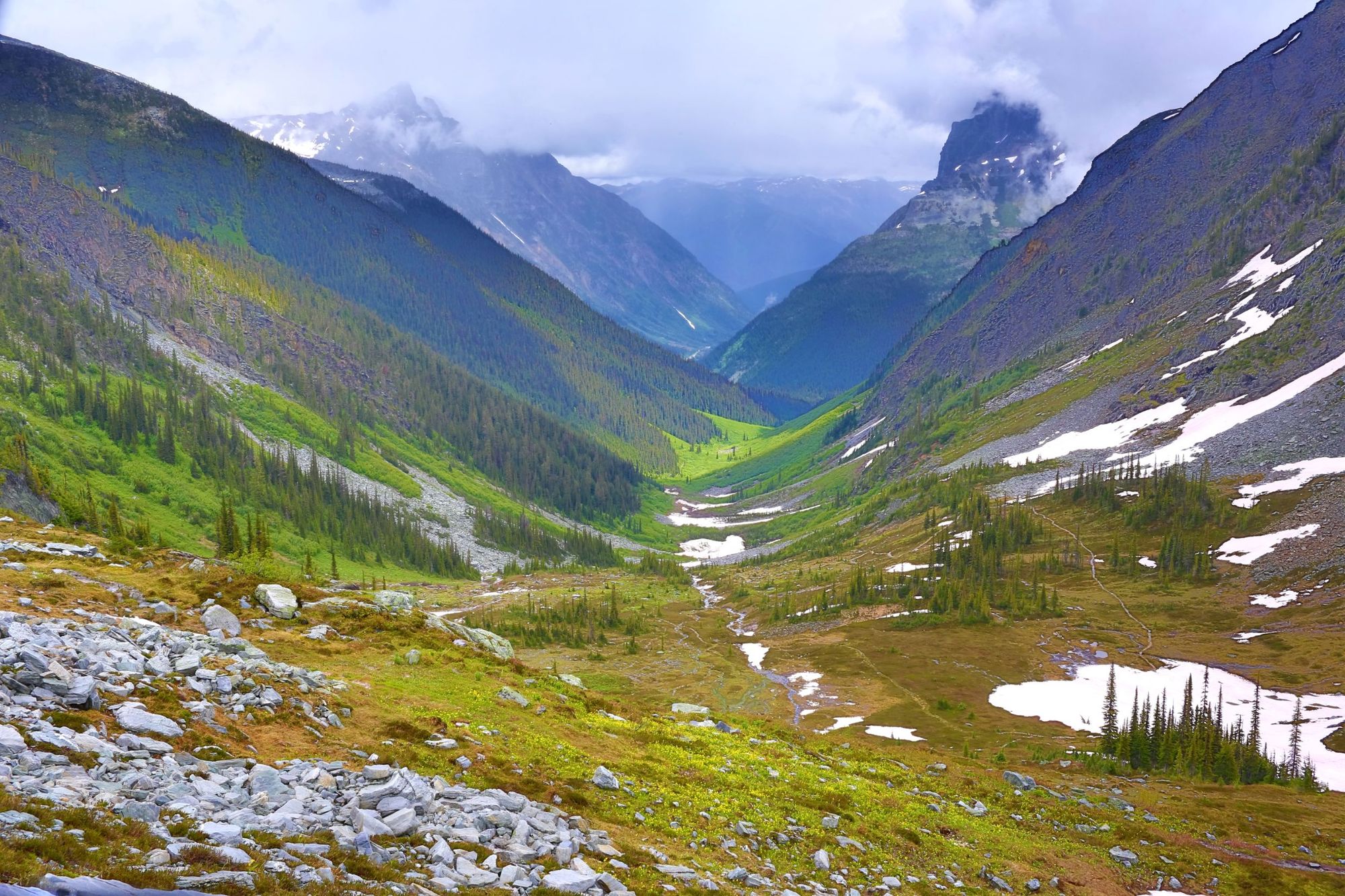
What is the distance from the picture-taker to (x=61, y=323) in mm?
172375

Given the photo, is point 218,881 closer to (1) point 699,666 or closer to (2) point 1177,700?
(2) point 1177,700

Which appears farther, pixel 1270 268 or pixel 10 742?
pixel 1270 268

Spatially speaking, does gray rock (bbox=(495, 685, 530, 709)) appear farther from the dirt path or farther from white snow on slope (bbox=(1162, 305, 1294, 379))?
white snow on slope (bbox=(1162, 305, 1294, 379))

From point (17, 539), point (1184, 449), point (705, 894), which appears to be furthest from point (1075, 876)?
point (1184, 449)

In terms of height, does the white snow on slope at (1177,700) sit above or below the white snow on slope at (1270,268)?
below

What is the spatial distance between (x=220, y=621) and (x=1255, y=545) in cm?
13911

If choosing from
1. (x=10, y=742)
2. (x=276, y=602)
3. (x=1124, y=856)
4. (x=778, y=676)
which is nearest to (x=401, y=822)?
(x=10, y=742)

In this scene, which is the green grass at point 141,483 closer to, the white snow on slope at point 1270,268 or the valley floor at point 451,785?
the valley floor at point 451,785

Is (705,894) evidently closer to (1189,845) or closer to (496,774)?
(496,774)

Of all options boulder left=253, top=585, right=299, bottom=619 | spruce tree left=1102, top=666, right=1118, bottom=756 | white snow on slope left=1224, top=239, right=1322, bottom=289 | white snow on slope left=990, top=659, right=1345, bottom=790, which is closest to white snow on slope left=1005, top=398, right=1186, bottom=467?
white snow on slope left=1224, top=239, right=1322, bottom=289

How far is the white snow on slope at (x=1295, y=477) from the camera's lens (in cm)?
12594

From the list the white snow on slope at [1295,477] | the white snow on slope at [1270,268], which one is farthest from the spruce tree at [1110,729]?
the white snow on slope at [1270,268]

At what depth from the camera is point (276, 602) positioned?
38.4m

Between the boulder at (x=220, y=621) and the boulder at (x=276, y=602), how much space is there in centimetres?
341
